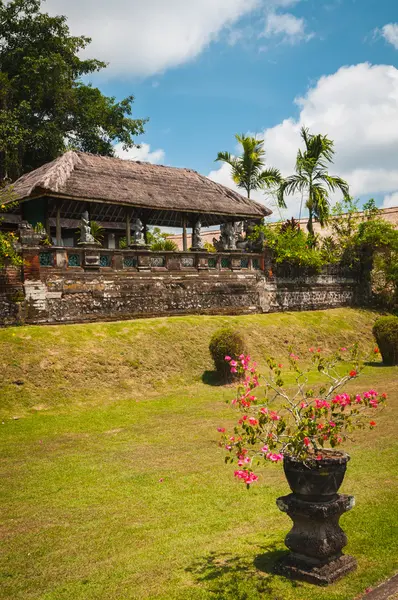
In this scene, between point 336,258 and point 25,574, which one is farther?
point 336,258

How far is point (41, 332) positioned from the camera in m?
15.1

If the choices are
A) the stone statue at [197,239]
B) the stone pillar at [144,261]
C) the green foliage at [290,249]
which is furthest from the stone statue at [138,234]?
the green foliage at [290,249]

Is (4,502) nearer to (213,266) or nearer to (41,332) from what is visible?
(41,332)

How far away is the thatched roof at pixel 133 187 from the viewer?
→ 1866 centimetres

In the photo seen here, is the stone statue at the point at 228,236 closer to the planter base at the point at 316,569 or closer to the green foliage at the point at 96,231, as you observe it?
the green foliage at the point at 96,231

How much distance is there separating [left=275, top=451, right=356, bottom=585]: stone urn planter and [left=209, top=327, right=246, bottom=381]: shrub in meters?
10.4

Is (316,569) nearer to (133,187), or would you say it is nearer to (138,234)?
(138,234)

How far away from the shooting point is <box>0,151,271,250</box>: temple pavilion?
19031 mm

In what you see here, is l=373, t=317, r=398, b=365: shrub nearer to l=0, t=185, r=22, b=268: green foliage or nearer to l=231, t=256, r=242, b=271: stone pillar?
l=231, t=256, r=242, b=271: stone pillar

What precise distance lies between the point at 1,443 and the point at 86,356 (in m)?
4.28

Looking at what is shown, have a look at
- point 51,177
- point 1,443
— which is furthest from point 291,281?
point 1,443

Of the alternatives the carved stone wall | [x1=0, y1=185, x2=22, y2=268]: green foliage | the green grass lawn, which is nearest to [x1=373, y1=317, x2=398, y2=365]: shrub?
the green grass lawn

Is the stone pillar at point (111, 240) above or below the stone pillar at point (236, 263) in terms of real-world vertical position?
above

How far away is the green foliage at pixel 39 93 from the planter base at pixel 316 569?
2467 centimetres
